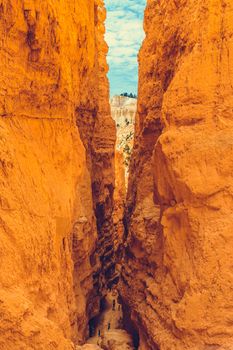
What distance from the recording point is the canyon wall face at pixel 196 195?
5.86 meters

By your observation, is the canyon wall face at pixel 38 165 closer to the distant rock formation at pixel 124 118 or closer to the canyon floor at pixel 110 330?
the canyon floor at pixel 110 330

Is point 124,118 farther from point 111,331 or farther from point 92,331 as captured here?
point 111,331

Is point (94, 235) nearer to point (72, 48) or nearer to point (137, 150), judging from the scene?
point (137, 150)

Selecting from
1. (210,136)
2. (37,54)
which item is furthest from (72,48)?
(210,136)

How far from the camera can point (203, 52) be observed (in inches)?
266

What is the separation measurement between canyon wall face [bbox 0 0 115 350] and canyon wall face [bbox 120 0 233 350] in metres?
1.82

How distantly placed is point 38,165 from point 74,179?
2.13m

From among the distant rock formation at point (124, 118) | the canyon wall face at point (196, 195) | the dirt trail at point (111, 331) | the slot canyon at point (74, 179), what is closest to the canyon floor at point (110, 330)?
the dirt trail at point (111, 331)

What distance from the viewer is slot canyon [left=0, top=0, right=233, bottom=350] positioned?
453 cm

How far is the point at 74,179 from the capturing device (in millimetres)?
7715

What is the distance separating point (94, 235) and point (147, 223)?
2528 millimetres

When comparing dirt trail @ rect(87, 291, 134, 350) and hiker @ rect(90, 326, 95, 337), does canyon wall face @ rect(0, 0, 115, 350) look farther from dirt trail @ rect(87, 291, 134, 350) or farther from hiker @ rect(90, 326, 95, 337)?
hiker @ rect(90, 326, 95, 337)

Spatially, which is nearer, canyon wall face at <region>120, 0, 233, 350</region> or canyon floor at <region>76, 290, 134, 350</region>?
canyon wall face at <region>120, 0, 233, 350</region>

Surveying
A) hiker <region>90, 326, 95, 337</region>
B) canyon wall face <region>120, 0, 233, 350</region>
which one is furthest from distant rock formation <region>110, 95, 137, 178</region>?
canyon wall face <region>120, 0, 233, 350</region>
